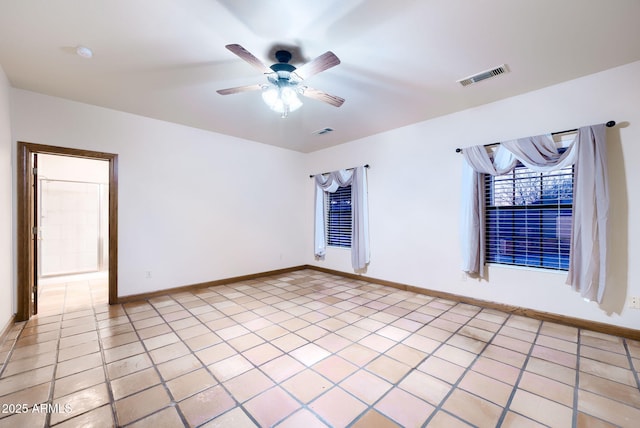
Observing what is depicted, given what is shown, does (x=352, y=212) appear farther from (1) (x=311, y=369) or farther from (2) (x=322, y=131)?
(1) (x=311, y=369)

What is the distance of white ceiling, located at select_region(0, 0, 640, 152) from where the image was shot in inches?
75.5

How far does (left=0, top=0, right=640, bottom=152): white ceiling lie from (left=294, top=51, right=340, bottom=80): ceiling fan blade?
257mm

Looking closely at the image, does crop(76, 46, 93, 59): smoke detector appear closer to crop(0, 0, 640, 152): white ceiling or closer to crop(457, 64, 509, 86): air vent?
crop(0, 0, 640, 152): white ceiling

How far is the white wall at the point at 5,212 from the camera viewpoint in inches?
108

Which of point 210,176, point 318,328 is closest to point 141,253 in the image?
point 210,176

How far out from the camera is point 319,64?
7.04 ft

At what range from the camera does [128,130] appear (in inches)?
152

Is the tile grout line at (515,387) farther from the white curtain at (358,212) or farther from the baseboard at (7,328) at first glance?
the baseboard at (7,328)

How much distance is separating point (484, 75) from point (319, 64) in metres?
1.88

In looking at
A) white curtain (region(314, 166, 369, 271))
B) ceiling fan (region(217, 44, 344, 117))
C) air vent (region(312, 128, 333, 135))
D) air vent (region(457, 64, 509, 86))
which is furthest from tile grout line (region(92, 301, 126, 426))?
air vent (region(457, 64, 509, 86))

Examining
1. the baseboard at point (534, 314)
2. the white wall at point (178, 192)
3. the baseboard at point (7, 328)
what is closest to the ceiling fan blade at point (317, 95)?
the white wall at point (178, 192)

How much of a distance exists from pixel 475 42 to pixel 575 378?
111 inches

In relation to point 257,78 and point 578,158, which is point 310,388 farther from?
point 578,158

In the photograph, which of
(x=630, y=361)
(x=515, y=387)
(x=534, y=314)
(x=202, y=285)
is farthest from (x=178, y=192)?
(x=630, y=361)
